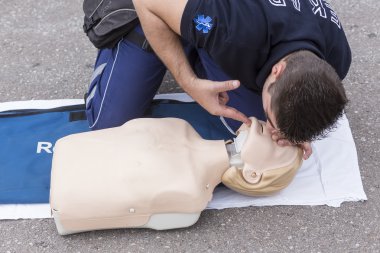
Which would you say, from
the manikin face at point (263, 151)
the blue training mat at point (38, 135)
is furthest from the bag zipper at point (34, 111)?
the manikin face at point (263, 151)

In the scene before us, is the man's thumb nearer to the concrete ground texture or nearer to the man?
the man

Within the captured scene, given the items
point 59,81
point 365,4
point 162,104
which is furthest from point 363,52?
point 59,81

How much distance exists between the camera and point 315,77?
180 centimetres

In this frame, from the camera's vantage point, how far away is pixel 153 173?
1.99 m

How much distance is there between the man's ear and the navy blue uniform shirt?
0.02 metres

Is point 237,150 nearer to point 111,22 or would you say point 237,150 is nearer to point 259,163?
point 259,163

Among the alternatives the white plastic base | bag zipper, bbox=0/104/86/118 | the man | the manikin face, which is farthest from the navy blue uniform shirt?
bag zipper, bbox=0/104/86/118

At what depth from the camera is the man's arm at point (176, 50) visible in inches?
80.0

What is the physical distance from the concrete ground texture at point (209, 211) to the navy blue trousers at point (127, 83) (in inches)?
12.8

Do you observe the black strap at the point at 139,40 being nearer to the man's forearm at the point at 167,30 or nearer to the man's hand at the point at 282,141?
the man's forearm at the point at 167,30

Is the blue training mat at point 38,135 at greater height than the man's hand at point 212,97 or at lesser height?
lesser

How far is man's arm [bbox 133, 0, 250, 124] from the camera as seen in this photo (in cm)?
203

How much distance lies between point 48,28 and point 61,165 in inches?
51.7

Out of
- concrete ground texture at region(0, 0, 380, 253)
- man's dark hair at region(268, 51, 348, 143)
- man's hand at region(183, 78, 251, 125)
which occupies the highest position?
man's dark hair at region(268, 51, 348, 143)
